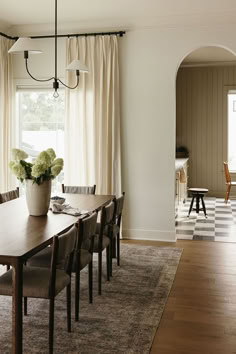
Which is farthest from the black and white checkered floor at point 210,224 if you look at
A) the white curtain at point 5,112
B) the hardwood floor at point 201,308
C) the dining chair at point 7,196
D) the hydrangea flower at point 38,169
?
the hydrangea flower at point 38,169

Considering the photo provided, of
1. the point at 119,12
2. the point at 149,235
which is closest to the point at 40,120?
the point at 119,12

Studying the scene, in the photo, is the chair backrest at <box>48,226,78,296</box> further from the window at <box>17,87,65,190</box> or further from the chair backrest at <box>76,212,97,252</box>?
the window at <box>17,87,65,190</box>

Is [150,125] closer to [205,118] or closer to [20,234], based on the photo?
[20,234]

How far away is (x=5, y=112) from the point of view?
6070 millimetres

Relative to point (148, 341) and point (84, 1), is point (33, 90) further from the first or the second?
point (148, 341)

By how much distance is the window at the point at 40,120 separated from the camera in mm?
6234

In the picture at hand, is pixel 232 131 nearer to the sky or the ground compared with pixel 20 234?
nearer to the sky

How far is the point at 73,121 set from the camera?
5.93 metres

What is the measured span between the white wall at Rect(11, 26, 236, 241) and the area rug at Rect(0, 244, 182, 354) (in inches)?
52.3

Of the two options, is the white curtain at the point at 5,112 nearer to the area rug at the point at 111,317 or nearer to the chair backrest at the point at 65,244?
the area rug at the point at 111,317

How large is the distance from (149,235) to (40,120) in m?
2.32

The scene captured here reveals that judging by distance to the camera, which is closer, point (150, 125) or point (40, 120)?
point (150, 125)

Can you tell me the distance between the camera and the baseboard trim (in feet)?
18.9

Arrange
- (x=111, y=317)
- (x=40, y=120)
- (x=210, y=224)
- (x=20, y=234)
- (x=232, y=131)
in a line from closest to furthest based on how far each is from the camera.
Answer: (x=20, y=234) → (x=111, y=317) → (x=40, y=120) → (x=210, y=224) → (x=232, y=131)
